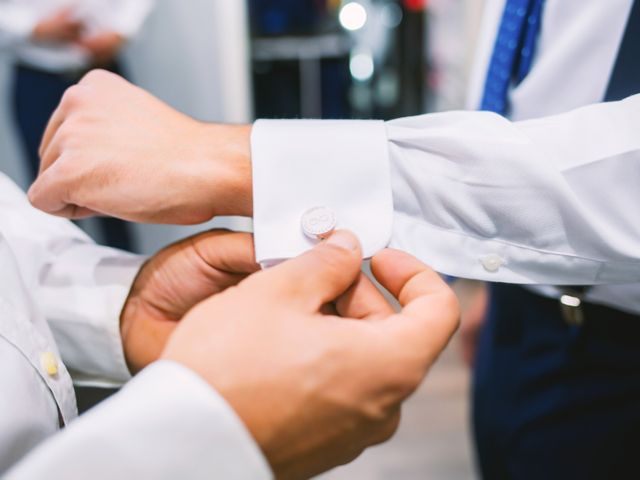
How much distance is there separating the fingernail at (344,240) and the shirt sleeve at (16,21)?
1.37 meters

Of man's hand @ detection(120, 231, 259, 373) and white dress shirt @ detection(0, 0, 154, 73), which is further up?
white dress shirt @ detection(0, 0, 154, 73)

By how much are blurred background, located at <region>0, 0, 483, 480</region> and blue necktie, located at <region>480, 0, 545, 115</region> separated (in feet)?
0.93

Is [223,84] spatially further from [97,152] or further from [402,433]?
[97,152]

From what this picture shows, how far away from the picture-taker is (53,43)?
147cm

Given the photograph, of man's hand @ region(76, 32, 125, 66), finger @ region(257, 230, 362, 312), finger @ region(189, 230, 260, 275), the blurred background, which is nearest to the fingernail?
finger @ region(257, 230, 362, 312)

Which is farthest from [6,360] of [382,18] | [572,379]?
[382,18]

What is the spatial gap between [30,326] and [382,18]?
7.67 feet

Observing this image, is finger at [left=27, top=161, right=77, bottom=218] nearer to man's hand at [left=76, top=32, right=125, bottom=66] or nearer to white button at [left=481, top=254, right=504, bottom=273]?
white button at [left=481, top=254, right=504, bottom=273]

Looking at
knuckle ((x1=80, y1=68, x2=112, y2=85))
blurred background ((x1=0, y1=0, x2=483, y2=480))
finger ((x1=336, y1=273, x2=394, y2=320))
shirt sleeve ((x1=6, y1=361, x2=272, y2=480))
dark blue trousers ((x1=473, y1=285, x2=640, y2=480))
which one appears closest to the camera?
shirt sleeve ((x1=6, y1=361, x2=272, y2=480))

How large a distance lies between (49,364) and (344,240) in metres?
0.29

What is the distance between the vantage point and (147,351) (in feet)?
1.93

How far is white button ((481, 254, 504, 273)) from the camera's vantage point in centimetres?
50

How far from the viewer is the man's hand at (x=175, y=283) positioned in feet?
1.77

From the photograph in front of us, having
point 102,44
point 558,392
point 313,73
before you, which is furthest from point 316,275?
point 313,73
